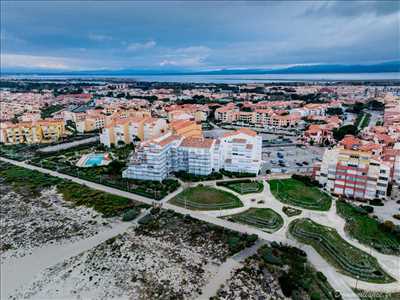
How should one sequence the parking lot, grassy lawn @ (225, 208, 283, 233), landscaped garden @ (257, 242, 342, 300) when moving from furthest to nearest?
the parking lot
grassy lawn @ (225, 208, 283, 233)
landscaped garden @ (257, 242, 342, 300)

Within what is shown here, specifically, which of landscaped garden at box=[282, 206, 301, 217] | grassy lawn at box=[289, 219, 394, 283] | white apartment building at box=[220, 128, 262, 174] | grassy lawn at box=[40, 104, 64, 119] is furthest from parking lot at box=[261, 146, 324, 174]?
grassy lawn at box=[40, 104, 64, 119]

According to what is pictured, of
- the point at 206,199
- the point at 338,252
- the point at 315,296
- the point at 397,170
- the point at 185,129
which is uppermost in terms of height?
the point at 185,129

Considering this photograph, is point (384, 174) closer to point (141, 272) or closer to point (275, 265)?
point (275, 265)

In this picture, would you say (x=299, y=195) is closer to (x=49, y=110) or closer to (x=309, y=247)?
(x=309, y=247)

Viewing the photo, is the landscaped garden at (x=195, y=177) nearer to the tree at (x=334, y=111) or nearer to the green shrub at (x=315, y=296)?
the green shrub at (x=315, y=296)

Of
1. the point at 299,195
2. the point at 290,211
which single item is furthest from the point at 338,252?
the point at 299,195

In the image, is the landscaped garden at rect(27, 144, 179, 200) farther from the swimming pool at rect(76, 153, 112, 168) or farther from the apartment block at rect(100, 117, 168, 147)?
the apartment block at rect(100, 117, 168, 147)

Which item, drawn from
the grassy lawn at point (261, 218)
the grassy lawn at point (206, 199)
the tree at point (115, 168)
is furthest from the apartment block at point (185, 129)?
the grassy lawn at point (261, 218)

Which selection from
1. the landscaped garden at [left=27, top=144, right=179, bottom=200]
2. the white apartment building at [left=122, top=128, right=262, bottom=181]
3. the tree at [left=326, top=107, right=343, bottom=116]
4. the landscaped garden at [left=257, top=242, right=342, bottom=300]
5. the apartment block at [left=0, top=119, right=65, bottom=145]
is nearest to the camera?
the landscaped garden at [left=257, top=242, right=342, bottom=300]
